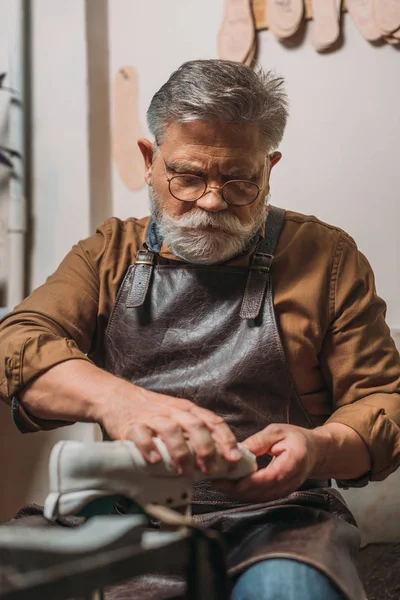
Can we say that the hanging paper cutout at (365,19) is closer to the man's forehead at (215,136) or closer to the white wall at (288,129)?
the white wall at (288,129)

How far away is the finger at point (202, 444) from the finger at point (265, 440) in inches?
4.1

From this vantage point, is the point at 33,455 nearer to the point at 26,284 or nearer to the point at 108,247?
the point at 26,284

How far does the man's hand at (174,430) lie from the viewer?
3.34 feet

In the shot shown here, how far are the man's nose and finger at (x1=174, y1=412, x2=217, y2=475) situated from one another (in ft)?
1.57

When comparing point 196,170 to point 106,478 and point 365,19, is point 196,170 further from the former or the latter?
point 365,19

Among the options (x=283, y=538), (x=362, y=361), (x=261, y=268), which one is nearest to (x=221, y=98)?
(x=261, y=268)

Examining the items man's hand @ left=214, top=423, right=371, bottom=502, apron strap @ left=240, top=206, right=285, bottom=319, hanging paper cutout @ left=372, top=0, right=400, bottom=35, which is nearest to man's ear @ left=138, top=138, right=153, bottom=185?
apron strap @ left=240, top=206, right=285, bottom=319

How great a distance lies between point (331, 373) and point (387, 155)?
74cm

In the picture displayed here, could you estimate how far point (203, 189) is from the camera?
1.41 metres

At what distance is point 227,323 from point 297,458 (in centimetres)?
38

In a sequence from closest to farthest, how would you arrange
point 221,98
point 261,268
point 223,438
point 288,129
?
point 223,438, point 221,98, point 261,268, point 288,129

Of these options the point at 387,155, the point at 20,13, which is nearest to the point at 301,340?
the point at 387,155

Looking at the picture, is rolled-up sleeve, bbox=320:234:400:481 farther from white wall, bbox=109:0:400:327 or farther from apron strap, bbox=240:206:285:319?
white wall, bbox=109:0:400:327

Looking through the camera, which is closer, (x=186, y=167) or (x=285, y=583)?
(x=285, y=583)
